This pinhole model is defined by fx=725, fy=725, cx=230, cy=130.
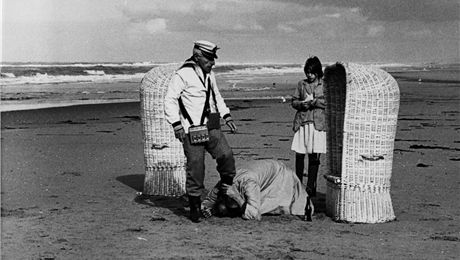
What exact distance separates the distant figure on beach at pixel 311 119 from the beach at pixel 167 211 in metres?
0.59

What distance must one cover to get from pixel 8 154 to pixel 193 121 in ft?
21.2

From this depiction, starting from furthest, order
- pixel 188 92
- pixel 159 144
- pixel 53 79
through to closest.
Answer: pixel 53 79 < pixel 159 144 < pixel 188 92

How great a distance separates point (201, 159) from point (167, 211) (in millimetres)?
972

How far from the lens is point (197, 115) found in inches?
304

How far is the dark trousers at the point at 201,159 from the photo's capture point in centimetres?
775

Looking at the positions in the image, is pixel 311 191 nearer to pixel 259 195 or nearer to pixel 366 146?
pixel 259 195

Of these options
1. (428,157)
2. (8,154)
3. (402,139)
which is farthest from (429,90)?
(8,154)

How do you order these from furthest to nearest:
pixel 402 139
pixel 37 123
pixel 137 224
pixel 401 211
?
pixel 37 123, pixel 402 139, pixel 401 211, pixel 137 224

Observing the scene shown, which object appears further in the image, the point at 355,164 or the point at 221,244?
the point at 355,164

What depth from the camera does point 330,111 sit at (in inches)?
341

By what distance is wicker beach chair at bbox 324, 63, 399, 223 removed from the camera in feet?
25.2

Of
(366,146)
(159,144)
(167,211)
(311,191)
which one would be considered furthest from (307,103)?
(167,211)

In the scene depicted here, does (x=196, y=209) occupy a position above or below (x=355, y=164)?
below

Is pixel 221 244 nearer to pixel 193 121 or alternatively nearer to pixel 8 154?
pixel 193 121
